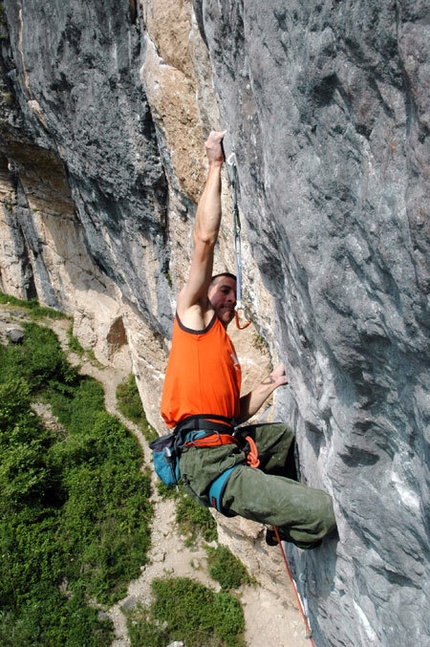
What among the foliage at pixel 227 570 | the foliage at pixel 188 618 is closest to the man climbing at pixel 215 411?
the foliage at pixel 188 618

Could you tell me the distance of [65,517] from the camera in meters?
9.66

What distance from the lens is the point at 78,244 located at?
14.0 metres

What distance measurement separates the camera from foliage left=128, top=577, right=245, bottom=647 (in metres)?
7.64

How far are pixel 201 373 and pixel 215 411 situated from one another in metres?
0.27

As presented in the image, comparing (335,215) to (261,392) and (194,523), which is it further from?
(194,523)

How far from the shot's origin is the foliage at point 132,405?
1162cm

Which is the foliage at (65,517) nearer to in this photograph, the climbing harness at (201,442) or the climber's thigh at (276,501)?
the climbing harness at (201,442)

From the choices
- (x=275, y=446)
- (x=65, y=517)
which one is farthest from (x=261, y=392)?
(x=65, y=517)

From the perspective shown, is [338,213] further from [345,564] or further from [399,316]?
[345,564]

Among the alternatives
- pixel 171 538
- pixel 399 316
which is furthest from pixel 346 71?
pixel 171 538

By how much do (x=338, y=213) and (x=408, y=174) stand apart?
0.38 meters

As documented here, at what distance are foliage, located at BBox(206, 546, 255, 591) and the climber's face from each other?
256 inches

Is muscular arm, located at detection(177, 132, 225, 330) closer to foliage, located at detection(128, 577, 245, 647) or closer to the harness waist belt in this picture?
the harness waist belt

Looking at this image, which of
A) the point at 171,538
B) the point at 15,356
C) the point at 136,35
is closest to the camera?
the point at 136,35
